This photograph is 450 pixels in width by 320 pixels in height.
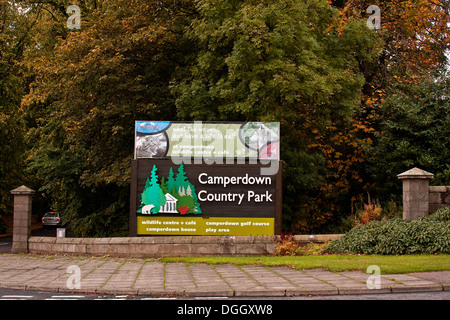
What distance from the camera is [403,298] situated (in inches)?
291

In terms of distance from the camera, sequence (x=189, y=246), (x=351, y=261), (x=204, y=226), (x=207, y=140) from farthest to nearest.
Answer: (x=207, y=140), (x=204, y=226), (x=189, y=246), (x=351, y=261)

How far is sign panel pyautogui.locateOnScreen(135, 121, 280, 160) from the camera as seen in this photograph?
47.2 ft

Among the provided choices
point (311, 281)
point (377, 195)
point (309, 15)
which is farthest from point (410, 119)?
point (311, 281)

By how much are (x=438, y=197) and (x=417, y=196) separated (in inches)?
27.7

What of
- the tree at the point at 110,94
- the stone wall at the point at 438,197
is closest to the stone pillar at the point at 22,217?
the tree at the point at 110,94

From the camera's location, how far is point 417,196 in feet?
44.7

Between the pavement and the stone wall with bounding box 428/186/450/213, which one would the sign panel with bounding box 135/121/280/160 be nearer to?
the pavement

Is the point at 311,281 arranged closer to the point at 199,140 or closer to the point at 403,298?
the point at 403,298

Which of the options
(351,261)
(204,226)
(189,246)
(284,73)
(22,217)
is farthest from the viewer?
(284,73)

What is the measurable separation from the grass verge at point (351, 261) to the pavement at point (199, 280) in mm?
292

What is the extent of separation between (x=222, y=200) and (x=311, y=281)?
5.87 m

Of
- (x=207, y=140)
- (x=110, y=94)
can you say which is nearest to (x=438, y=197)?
(x=207, y=140)

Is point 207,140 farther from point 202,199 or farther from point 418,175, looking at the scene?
point 418,175

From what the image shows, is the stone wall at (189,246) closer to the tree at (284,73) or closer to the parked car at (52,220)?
the tree at (284,73)
